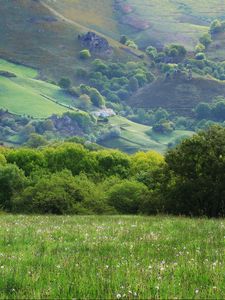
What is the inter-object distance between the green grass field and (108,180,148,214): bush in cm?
3944

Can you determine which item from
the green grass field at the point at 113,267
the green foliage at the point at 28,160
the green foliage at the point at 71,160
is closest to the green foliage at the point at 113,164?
the green foliage at the point at 71,160

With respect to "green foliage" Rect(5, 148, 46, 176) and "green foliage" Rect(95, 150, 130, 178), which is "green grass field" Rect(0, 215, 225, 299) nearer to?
"green foliage" Rect(5, 148, 46, 176)

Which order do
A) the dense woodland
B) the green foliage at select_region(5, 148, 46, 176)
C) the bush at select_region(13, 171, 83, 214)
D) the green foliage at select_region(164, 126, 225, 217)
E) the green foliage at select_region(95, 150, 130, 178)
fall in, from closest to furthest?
the green foliage at select_region(164, 126, 225, 217) → the dense woodland → the bush at select_region(13, 171, 83, 214) → the green foliage at select_region(5, 148, 46, 176) → the green foliage at select_region(95, 150, 130, 178)

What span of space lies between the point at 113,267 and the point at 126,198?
1773 inches

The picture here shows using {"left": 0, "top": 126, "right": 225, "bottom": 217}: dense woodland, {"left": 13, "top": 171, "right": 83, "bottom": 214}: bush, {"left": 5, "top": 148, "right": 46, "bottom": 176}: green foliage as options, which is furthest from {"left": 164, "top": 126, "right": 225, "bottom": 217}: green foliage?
{"left": 5, "top": 148, "right": 46, "bottom": 176}: green foliage

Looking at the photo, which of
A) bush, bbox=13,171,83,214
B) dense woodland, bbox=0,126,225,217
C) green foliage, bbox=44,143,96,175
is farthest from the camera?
green foliage, bbox=44,143,96,175

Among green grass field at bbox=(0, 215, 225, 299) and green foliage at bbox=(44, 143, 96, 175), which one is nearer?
green grass field at bbox=(0, 215, 225, 299)

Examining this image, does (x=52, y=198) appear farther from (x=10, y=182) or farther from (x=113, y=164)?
(x=113, y=164)

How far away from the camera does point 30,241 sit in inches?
514

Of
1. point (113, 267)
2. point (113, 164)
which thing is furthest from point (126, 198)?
point (113, 267)

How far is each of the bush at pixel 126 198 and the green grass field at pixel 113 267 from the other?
39443 mm

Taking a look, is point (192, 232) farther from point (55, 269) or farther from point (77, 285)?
point (77, 285)

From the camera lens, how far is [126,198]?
175 ft

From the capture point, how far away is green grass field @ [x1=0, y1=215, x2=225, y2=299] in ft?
22.0
